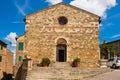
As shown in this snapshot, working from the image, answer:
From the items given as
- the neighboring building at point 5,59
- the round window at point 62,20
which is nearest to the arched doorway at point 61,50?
the round window at point 62,20

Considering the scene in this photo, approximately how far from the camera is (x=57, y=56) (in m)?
31.2

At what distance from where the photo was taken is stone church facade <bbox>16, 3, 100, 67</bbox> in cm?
3083

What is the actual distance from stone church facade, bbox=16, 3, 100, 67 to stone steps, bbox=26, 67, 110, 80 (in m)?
6.21

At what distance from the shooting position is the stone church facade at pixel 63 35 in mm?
30828

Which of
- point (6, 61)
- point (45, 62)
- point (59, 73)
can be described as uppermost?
point (45, 62)

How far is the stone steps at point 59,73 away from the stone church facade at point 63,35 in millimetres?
6211

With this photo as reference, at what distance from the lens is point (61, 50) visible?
31703 millimetres

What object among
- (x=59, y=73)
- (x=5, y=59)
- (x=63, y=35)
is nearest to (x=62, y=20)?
(x=63, y=35)

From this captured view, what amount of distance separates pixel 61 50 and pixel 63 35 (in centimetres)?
190

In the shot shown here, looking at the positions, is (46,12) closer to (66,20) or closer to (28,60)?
(66,20)

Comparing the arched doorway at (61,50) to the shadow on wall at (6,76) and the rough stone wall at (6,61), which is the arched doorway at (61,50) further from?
the shadow on wall at (6,76)

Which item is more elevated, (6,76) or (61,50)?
(61,50)

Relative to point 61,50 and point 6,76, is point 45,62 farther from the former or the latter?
point 6,76

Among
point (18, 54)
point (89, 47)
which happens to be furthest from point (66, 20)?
point (18, 54)
